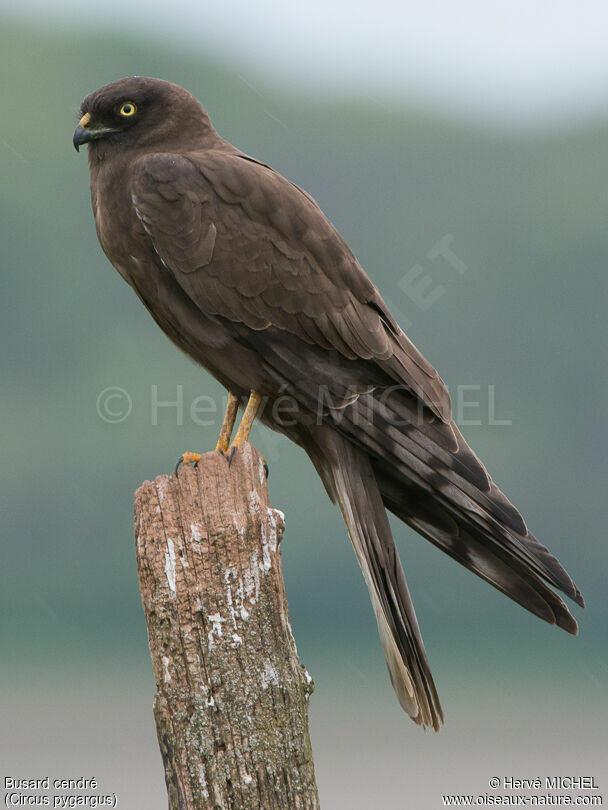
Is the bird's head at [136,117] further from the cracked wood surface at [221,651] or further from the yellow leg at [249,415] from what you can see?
the cracked wood surface at [221,651]

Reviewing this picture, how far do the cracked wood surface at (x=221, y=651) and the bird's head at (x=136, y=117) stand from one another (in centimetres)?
218

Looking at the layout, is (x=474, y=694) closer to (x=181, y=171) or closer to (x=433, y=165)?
(x=433, y=165)

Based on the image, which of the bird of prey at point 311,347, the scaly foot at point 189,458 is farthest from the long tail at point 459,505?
the scaly foot at point 189,458

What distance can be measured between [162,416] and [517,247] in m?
24.6

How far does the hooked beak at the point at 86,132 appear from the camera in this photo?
5688 mm

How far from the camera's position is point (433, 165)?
66.8 metres

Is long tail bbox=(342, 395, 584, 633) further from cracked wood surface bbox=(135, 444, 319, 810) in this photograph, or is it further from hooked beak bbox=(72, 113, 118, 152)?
hooked beak bbox=(72, 113, 118, 152)

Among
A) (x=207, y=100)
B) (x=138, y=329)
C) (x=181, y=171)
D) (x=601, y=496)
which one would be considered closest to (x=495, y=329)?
(x=601, y=496)

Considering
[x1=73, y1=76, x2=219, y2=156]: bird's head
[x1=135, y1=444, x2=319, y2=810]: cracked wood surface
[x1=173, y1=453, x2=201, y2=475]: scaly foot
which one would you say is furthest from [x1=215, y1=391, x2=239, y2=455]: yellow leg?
[x1=73, y1=76, x2=219, y2=156]: bird's head

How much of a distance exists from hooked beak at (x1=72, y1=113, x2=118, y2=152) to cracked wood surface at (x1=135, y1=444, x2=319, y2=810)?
2.25 m

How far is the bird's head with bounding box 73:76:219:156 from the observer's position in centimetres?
568

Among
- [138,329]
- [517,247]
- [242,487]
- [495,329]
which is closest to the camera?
[242,487]

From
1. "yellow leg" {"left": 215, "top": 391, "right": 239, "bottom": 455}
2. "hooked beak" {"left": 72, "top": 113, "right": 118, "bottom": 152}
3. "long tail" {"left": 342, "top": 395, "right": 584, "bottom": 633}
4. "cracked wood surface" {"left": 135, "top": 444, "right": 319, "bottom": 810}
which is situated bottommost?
"cracked wood surface" {"left": 135, "top": 444, "right": 319, "bottom": 810}

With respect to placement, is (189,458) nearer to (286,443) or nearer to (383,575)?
(383,575)
